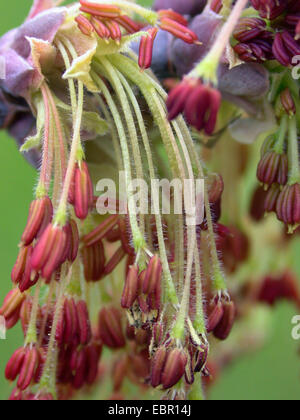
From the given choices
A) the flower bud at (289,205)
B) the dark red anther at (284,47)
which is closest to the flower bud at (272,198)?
the flower bud at (289,205)

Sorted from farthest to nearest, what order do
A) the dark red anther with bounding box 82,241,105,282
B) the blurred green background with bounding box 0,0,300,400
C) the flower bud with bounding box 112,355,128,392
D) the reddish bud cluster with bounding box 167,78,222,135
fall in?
→ the blurred green background with bounding box 0,0,300,400, the flower bud with bounding box 112,355,128,392, the dark red anther with bounding box 82,241,105,282, the reddish bud cluster with bounding box 167,78,222,135

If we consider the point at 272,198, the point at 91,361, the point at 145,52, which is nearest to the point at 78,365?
the point at 91,361

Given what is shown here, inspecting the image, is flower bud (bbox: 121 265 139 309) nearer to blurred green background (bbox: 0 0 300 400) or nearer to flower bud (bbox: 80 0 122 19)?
flower bud (bbox: 80 0 122 19)

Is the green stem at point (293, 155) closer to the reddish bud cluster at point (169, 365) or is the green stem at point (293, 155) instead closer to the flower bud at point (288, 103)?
the flower bud at point (288, 103)

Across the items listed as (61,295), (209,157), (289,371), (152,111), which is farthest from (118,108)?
(289,371)

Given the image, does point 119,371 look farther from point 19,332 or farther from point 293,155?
point 19,332

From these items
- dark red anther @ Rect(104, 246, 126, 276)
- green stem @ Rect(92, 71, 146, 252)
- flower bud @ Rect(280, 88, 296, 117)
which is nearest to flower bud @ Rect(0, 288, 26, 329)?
dark red anther @ Rect(104, 246, 126, 276)
